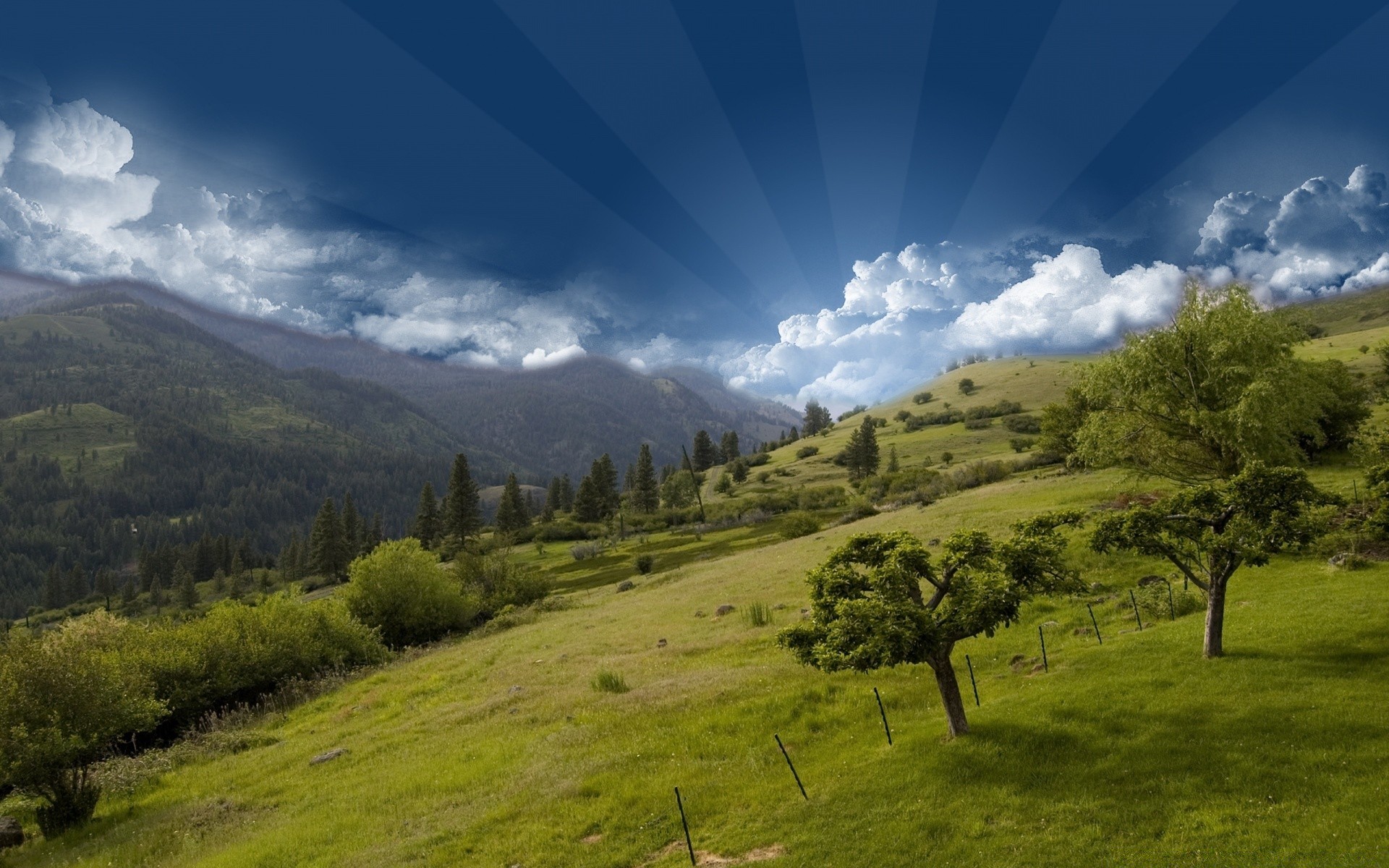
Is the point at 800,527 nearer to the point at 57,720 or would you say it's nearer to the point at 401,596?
the point at 401,596

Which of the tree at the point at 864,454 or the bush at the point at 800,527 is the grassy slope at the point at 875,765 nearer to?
the bush at the point at 800,527

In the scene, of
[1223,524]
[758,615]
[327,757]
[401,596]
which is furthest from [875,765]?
[401,596]

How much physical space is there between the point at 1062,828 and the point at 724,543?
8913 cm

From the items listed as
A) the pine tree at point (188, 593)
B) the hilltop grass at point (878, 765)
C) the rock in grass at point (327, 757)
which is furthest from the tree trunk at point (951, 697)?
the pine tree at point (188, 593)

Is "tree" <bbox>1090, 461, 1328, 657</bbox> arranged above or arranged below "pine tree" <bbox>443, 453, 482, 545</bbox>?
below

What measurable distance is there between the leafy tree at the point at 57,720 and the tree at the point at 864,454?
413 feet

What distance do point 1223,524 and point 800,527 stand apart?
74.2 metres

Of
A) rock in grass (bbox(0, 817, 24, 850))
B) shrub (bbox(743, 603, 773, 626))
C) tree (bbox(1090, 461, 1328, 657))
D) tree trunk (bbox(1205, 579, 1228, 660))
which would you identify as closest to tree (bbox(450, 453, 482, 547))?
shrub (bbox(743, 603, 773, 626))

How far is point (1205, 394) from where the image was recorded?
1406 inches

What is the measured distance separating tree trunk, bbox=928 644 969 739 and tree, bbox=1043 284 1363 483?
81.7ft

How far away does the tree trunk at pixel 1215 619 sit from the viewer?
19422 millimetres

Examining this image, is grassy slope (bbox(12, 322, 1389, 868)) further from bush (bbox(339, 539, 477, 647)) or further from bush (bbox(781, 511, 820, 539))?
bush (bbox(781, 511, 820, 539))

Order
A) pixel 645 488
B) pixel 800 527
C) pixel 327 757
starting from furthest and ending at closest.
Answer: pixel 645 488 → pixel 800 527 → pixel 327 757

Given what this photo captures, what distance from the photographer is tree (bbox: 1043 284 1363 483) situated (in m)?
33.2
